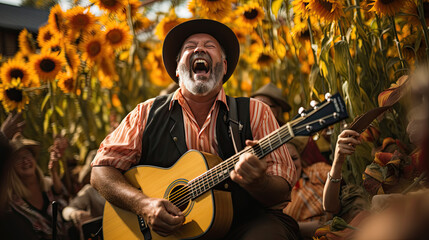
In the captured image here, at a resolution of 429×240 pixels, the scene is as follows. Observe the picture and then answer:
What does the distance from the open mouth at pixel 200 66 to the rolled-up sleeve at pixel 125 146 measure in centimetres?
36

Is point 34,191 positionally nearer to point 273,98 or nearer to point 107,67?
point 107,67

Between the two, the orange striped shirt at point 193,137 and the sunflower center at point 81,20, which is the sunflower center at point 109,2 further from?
the orange striped shirt at point 193,137

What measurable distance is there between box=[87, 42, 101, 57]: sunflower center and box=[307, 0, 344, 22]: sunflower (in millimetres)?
2068

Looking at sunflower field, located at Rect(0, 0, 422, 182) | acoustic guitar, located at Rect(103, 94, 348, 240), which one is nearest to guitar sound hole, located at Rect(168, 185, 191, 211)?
acoustic guitar, located at Rect(103, 94, 348, 240)

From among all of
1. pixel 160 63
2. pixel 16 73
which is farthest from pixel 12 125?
pixel 160 63

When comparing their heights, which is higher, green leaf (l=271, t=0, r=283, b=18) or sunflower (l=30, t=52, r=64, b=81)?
sunflower (l=30, t=52, r=64, b=81)

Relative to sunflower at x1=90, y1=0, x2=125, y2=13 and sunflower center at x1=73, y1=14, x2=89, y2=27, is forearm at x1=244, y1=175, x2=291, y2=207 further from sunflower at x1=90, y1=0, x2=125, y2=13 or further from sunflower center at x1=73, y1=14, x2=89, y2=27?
sunflower center at x1=73, y1=14, x2=89, y2=27

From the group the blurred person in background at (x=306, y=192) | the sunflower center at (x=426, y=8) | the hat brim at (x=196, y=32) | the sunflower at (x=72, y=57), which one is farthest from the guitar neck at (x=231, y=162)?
the sunflower at (x=72, y=57)

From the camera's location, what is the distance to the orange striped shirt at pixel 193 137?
212cm

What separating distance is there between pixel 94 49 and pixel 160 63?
802 millimetres

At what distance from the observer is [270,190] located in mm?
1956

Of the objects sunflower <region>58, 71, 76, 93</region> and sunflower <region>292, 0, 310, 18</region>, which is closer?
sunflower <region>292, 0, 310, 18</region>

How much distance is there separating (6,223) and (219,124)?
1.23 metres

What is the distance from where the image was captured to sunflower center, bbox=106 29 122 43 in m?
3.87
